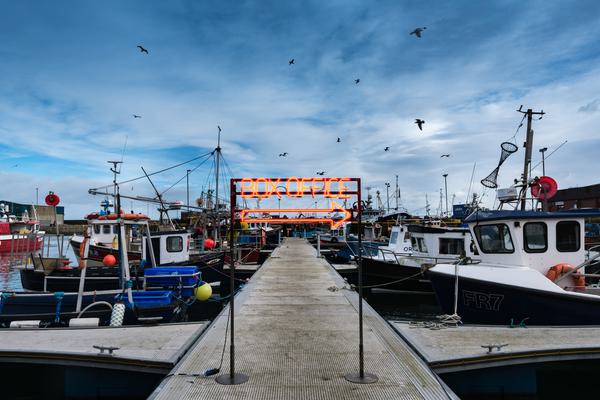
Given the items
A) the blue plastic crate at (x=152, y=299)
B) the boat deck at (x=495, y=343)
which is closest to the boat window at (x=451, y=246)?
the boat deck at (x=495, y=343)

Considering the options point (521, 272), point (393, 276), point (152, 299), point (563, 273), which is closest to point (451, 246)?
point (393, 276)

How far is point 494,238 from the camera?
11.4m

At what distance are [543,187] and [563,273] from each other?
12.0ft

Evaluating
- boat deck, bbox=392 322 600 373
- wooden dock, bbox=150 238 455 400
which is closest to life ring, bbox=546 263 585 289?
boat deck, bbox=392 322 600 373

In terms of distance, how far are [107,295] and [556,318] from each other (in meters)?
10.7

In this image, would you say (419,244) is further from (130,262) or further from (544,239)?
(130,262)

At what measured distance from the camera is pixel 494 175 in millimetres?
13828

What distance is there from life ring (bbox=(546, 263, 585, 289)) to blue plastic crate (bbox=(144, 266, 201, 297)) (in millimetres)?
10349

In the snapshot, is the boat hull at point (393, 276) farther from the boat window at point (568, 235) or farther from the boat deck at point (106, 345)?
the boat deck at point (106, 345)

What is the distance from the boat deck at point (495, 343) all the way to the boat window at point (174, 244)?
1397cm

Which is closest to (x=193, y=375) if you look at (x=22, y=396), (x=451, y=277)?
(x=22, y=396)

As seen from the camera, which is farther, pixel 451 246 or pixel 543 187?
pixel 451 246

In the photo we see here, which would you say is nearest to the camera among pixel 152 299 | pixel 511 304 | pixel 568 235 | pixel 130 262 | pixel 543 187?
pixel 511 304

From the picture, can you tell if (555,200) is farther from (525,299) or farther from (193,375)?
(193,375)
